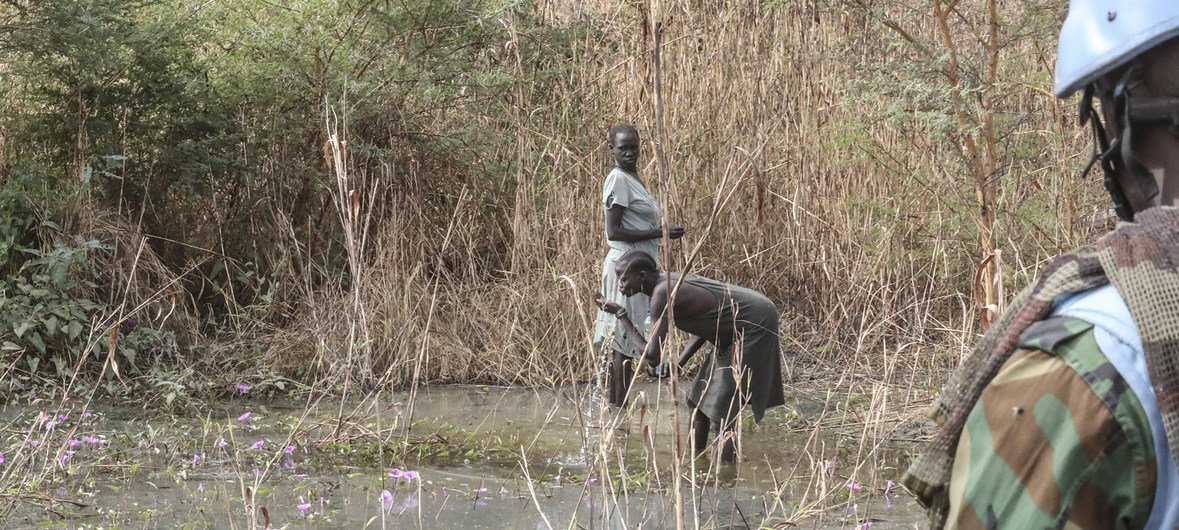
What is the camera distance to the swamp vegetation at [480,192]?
698 centimetres

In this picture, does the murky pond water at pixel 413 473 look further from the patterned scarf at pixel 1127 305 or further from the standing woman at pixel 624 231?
the patterned scarf at pixel 1127 305

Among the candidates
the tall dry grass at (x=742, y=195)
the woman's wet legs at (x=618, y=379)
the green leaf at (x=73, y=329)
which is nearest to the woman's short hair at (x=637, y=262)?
the woman's wet legs at (x=618, y=379)

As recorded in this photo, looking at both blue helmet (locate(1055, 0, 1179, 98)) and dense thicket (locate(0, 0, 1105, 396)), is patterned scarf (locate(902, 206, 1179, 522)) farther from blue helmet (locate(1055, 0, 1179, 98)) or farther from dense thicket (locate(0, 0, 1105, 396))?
dense thicket (locate(0, 0, 1105, 396))

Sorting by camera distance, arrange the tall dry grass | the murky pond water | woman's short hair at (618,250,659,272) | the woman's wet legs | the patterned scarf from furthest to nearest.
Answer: the tall dry grass
the woman's wet legs
woman's short hair at (618,250,659,272)
the murky pond water
the patterned scarf

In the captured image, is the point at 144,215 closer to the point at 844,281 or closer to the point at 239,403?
the point at 239,403

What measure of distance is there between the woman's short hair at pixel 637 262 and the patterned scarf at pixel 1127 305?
16.8 ft

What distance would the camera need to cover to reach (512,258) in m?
8.45

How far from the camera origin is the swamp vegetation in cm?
698

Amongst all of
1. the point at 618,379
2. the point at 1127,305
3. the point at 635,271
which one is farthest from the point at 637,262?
the point at 1127,305

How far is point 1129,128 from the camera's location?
3.78ft

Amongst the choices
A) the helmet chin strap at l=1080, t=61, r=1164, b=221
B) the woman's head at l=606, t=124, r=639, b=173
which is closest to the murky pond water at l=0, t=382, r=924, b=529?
the woman's head at l=606, t=124, r=639, b=173

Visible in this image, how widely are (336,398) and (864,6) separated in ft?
11.9

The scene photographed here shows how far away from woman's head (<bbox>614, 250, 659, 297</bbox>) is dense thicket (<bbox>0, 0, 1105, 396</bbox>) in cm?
105

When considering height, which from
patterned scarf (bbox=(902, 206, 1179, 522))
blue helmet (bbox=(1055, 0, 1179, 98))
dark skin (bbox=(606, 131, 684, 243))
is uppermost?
blue helmet (bbox=(1055, 0, 1179, 98))
